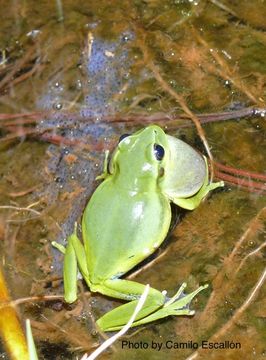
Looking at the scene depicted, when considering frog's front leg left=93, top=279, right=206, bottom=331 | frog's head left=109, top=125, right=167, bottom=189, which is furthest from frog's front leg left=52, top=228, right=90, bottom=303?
frog's head left=109, top=125, right=167, bottom=189

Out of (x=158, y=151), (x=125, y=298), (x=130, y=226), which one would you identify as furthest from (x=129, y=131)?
(x=125, y=298)

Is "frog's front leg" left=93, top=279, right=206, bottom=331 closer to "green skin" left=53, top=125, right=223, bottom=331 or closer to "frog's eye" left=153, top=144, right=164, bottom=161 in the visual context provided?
"green skin" left=53, top=125, right=223, bottom=331

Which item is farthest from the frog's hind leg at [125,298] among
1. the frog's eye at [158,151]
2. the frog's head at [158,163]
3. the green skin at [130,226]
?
the frog's eye at [158,151]

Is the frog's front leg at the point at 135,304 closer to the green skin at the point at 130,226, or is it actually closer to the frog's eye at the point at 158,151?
the green skin at the point at 130,226

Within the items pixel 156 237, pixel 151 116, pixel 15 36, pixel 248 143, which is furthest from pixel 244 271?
pixel 15 36

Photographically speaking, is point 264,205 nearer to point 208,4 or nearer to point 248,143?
point 248,143

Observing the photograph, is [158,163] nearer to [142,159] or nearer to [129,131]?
[142,159]
